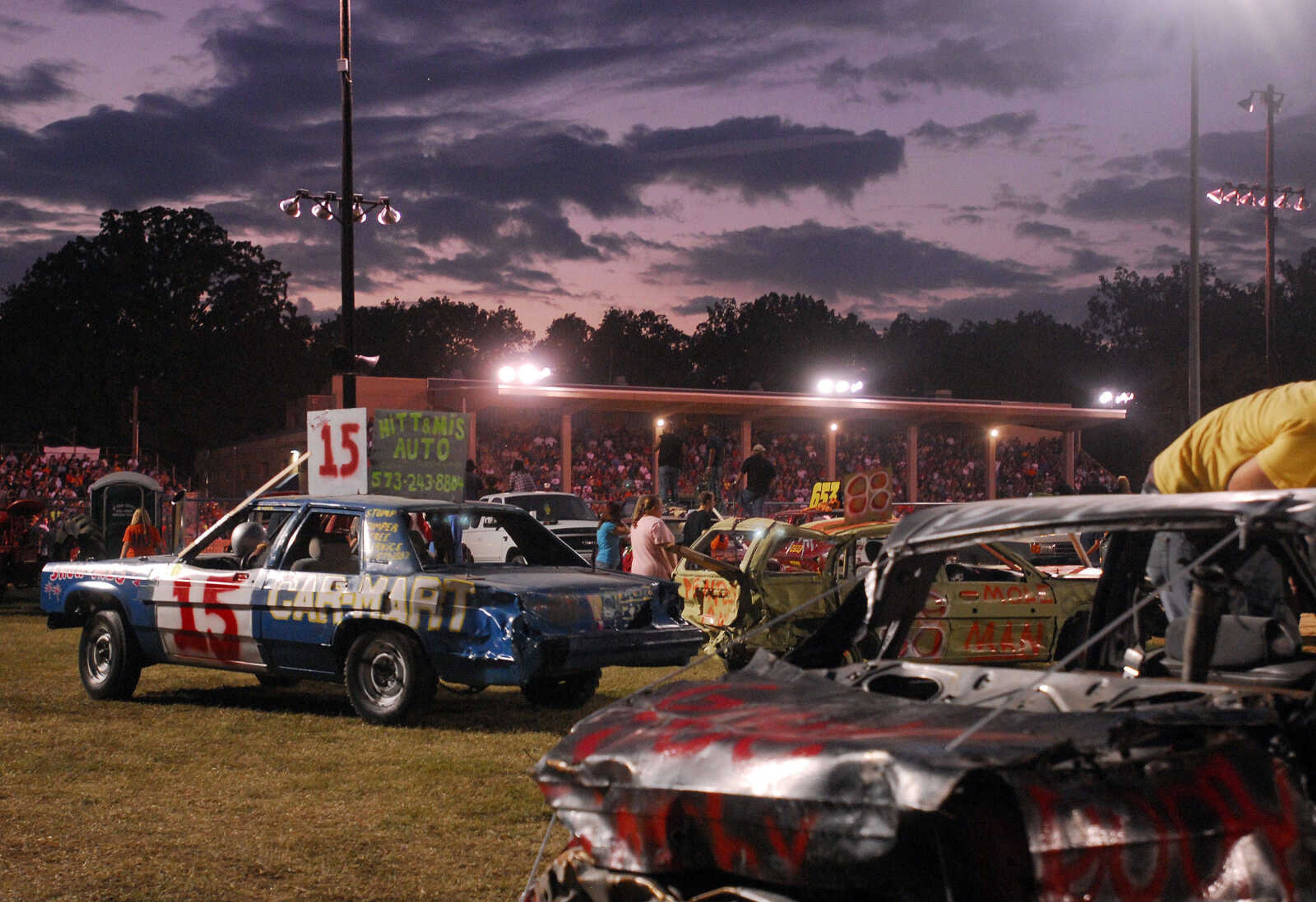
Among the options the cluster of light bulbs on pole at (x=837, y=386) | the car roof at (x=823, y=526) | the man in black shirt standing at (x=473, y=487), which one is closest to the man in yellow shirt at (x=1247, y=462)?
the car roof at (x=823, y=526)

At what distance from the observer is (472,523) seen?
1036 centimetres

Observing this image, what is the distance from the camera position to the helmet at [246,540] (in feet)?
35.0

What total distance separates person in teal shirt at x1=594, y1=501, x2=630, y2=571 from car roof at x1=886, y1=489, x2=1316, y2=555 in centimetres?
1001

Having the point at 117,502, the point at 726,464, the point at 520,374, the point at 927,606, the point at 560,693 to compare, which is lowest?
the point at 560,693

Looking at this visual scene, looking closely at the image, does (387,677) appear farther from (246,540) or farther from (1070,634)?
(1070,634)

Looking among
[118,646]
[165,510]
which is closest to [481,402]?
[165,510]

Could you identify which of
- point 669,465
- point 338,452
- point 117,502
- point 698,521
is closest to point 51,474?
point 117,502

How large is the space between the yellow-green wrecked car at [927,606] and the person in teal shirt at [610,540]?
101 inches

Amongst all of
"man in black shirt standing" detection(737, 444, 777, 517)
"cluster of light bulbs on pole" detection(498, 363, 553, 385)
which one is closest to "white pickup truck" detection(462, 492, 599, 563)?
"man in black shirt standing" detection(737, 444, 777, 517)

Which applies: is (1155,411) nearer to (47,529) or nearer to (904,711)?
(47,529)

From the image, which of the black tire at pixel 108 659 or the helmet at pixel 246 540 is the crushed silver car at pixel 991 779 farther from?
the black tire at pixel 108 659

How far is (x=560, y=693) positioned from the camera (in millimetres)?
10109

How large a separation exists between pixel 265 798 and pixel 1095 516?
4.85 m

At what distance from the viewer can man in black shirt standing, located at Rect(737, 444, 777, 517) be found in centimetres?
2194
